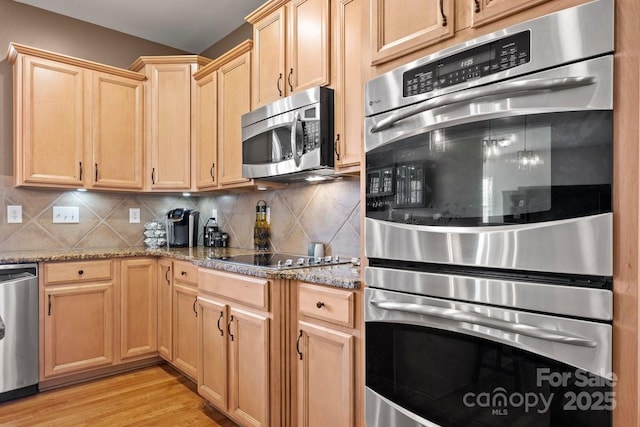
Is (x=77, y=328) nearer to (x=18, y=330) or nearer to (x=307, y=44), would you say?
(x=18, y=330)

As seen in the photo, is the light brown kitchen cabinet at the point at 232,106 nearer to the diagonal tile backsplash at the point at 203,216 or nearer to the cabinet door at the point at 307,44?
the diagonal tile backsplash at the point at 203,216

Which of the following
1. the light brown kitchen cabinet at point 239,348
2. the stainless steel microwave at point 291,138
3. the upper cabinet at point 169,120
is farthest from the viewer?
the upper cabinet at point 169,120

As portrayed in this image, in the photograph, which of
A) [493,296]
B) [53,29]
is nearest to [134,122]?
[53,29]

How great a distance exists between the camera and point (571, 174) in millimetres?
891

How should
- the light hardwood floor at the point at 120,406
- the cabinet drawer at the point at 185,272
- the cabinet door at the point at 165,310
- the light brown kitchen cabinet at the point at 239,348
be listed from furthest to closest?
1. the cabinet door at the point at 165,310
2. the cabinet drawer at the point at 185,272
3. the light hardwood floor at the point at 120,406
4. the light brown kitchen cabinet at the point at 239,348

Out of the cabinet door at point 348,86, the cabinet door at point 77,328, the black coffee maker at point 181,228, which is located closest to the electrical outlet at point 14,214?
the cabinet door at point 77,328

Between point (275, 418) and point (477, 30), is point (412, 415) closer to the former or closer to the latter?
point (275, 418)

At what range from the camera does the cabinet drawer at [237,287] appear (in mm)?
1867

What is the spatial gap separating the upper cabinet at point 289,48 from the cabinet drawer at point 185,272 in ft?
3.88

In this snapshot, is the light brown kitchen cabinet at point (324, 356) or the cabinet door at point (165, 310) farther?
the cabinet door at point (165, 310)

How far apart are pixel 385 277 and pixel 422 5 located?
2.94ft

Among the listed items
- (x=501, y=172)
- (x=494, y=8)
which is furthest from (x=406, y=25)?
(x=501, y=172)

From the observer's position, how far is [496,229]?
1015mm

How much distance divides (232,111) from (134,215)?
1.49 m
